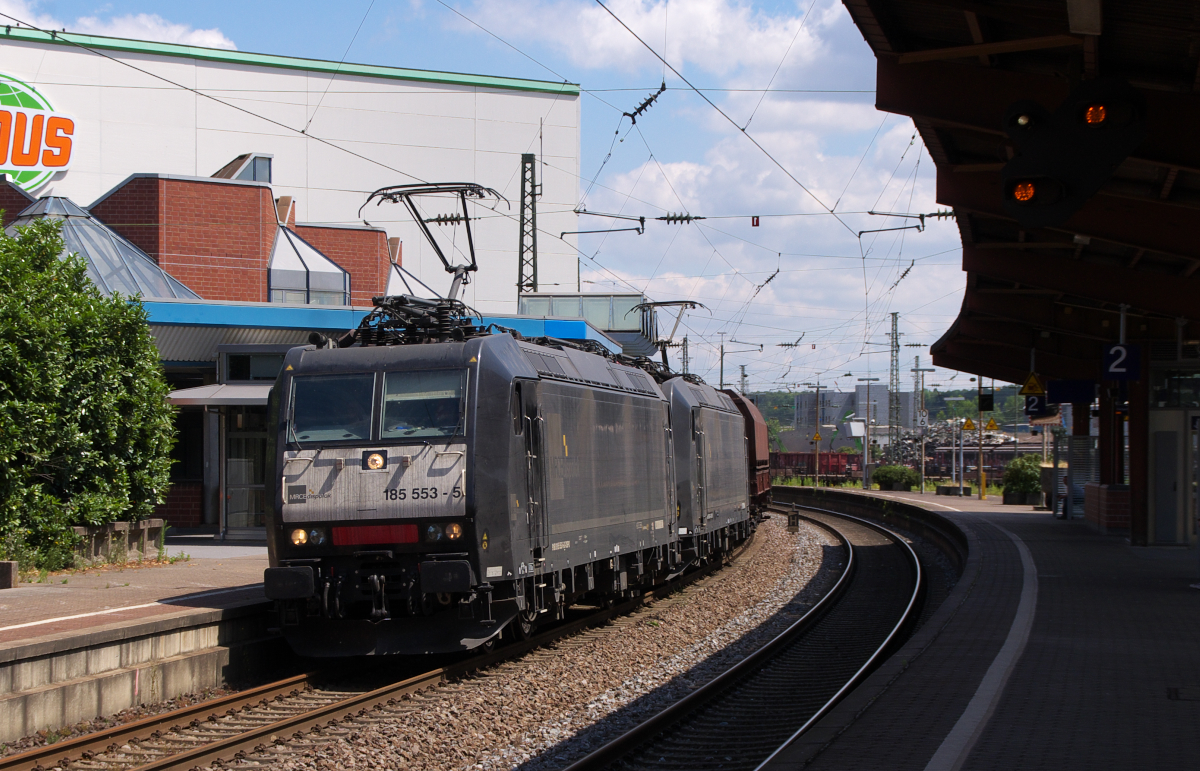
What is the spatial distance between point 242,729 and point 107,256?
19909mm

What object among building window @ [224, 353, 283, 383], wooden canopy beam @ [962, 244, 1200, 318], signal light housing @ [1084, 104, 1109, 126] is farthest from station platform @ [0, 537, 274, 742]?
wooden canopy beam @ [962, 244, 1200, 318]

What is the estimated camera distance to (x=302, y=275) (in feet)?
97.4

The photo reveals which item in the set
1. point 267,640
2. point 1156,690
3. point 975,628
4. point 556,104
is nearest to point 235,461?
point 267,640

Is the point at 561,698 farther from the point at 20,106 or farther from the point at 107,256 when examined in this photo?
the point at 20,106

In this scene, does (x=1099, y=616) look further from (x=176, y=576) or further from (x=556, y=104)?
(x=556, y=104)

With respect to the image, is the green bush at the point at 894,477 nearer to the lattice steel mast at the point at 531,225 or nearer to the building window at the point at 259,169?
the lattice steel mast at the point at 531,225

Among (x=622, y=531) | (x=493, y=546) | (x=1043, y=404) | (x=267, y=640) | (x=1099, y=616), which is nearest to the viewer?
(x=493, y=546)

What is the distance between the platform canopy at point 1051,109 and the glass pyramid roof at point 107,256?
17.5m

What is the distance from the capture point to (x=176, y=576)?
1472 cm

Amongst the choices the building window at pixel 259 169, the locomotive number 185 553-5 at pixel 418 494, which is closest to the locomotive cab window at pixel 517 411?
the locomotive number 185 553-5 at pixel 418 494

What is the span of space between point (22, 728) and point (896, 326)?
60029 millimetres

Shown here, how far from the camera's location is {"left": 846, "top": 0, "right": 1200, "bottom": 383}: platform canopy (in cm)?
870

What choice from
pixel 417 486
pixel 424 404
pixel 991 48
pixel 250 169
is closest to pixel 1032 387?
pixel 991 48

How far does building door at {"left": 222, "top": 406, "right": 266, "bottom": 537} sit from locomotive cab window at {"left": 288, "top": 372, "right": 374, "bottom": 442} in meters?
10.7
